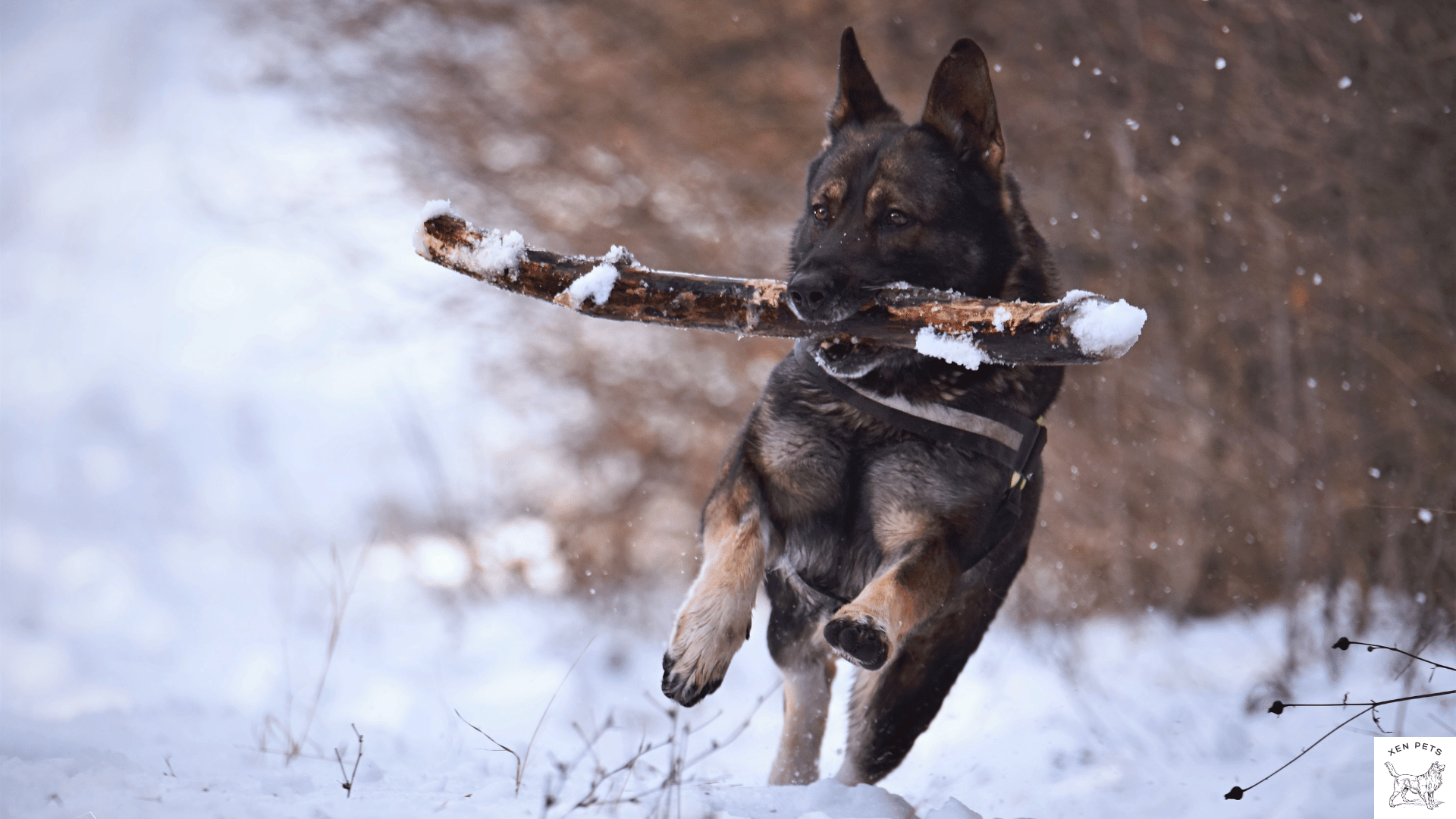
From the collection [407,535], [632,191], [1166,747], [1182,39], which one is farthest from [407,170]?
[1166,747]

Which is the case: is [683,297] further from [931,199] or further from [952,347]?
[931,199]

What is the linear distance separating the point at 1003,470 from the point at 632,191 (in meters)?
5.11

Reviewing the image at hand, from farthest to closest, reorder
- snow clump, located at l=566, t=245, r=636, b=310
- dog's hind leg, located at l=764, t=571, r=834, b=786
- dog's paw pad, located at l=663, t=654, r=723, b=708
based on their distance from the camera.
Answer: dog's hind leg, located at l=764, t=571, r=834, b=786, snow clump, located at l=566, t=245, r=636, b=310, dog's paw pad, located at l=663, t=654, r=723, b=708

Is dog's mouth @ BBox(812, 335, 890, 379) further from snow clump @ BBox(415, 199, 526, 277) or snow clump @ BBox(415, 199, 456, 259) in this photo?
snow clump @ BBox(415, 199, 456, 259)

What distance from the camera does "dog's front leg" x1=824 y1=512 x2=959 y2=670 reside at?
78.9 inches

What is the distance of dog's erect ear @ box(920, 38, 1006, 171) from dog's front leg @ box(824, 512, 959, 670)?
1288 millimetres

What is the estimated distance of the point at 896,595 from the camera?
7.15ft

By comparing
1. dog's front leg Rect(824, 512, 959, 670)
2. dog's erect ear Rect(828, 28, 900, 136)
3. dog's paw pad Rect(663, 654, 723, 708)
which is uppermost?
dog's erect ear Rect(828, 28, 900, 136)

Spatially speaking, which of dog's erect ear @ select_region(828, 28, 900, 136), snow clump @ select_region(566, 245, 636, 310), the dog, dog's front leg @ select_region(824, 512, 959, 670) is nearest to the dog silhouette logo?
the dog

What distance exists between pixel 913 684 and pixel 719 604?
42.3 inches

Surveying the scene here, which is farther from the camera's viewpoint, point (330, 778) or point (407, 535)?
point (407, 535)

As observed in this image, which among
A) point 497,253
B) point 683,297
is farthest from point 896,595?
point 497,253

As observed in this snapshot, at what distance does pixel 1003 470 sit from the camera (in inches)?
99.6

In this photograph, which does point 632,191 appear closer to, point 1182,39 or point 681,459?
point 681,459
